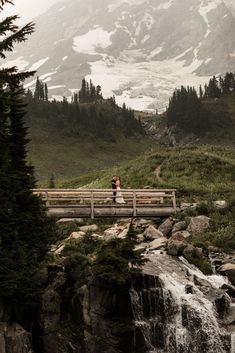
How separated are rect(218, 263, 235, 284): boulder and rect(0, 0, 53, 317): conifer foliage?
909 cm

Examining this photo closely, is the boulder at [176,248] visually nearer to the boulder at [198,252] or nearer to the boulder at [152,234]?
the boulder at [198,252]

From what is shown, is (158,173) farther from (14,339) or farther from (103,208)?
(14,339)

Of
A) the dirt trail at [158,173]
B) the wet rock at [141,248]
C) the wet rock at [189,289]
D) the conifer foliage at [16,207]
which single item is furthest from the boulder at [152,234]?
the dirt trail at [158,173]

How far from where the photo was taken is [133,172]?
49.0 meters

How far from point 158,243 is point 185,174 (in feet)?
55.8

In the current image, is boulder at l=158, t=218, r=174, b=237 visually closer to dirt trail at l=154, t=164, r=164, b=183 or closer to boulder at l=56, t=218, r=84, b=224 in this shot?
boulder at l=56, t=218, r=84, b=224

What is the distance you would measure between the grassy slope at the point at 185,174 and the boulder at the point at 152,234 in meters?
8.01

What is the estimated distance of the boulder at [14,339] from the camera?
2033 centimetres

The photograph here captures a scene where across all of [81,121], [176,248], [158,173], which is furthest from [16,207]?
[81,121]

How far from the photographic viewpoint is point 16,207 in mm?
22578

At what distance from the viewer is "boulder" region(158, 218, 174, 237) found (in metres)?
32.0

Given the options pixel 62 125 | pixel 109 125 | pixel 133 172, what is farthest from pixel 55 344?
pixel 109 125

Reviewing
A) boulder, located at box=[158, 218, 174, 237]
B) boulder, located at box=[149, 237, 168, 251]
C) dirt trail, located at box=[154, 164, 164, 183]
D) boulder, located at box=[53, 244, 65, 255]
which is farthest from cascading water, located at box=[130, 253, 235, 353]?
dirt trail, located at box=[154, 164, 164, 183]

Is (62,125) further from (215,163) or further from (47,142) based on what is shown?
(215,163)
